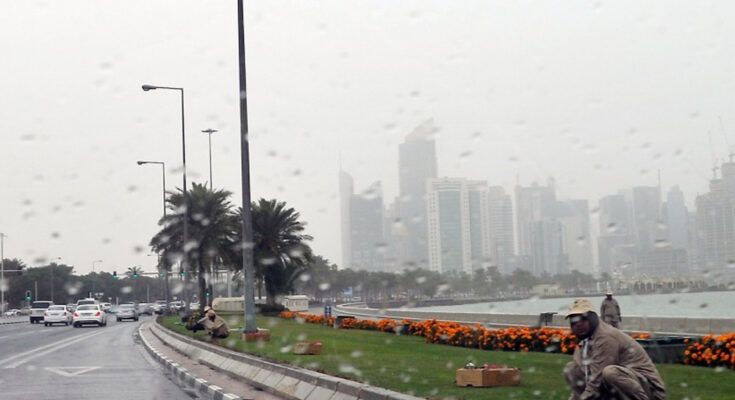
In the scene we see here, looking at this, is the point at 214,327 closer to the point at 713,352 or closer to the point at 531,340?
the point at 531,340

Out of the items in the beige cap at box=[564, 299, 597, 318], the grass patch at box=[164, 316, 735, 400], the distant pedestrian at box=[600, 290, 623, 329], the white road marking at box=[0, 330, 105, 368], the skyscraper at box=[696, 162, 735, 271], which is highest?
the skyscraper at box=[696, 162, 735, 271]

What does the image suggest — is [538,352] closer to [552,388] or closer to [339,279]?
[552,388]

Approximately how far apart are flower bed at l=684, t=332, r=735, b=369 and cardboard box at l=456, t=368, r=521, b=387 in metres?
4.54

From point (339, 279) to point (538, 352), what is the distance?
7353cm

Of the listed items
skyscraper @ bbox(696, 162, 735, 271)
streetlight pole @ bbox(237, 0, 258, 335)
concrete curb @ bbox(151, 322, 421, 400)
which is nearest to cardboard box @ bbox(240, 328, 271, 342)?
streetlight pole @ bbox(237, 0, 258, 335)

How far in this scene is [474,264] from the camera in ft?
156

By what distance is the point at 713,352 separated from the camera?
1677 centimetres

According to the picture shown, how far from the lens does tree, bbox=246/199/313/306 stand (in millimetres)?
68625

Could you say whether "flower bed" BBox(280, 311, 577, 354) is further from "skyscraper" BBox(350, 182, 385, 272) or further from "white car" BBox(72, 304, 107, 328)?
"white car" BBox(72, 304, 107, 328)

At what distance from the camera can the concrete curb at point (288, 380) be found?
11390mm

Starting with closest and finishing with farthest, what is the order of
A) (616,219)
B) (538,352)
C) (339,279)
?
(538,352) < (616,219) < (339,279)

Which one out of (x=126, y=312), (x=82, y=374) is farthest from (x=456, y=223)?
(x=126, y=312)

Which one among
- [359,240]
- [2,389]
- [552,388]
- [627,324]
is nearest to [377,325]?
[359,240]

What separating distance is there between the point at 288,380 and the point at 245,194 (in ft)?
37.1
